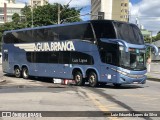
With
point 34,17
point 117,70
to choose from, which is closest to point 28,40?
point 117,70

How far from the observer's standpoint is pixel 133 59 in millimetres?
24688

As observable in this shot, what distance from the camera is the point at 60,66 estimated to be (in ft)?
94.0

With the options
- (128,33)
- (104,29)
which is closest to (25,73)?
(104,29)

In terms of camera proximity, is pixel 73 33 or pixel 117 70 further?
pixel 73 33

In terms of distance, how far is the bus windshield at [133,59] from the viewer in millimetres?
24203

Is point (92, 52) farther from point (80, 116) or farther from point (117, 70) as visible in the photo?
point (80, 116)

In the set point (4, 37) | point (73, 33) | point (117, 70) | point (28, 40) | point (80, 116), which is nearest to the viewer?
point (80, 116)

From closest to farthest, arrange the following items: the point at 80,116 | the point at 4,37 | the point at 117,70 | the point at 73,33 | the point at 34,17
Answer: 1. the point at 80,116
2. the point at 117,70
3. the point at 73,33
4. the point at 4,37
5. the point at 34,17

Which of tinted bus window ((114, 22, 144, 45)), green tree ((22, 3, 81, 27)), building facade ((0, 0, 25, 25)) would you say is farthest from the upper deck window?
building facade ((0, 0, 25, 25))

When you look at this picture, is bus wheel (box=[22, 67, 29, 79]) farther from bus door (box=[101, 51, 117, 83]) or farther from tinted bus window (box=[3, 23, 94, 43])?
bus door (box=[101, 51, 117, 83])

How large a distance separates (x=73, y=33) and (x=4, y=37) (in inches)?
435

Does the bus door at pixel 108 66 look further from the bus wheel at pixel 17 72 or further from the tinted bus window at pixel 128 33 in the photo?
the bus wheel at pixel 17 72

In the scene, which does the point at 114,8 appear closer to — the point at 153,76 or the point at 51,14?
the point at 51,14

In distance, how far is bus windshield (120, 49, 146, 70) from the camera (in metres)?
24.2
